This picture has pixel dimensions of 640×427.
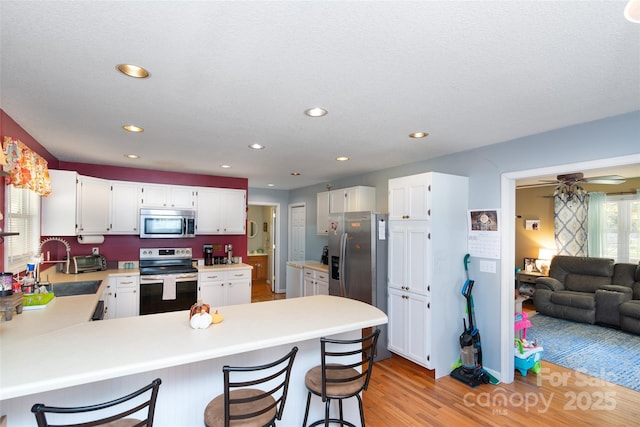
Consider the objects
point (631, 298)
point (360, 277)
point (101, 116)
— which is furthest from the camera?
point (631, 298)

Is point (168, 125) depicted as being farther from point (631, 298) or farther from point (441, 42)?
point (631, 298)

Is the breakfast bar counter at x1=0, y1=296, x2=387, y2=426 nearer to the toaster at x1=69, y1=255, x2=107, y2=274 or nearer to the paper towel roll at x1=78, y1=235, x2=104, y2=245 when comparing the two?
the toaster at x1=69, y1=255, x2=107, y2=274

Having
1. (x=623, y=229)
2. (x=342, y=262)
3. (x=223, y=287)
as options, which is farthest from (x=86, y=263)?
(x=623, y=229)

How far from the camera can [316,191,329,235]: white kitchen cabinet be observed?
5777 millimetres

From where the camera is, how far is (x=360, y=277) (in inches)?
160

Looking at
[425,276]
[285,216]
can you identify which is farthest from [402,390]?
[285,216]

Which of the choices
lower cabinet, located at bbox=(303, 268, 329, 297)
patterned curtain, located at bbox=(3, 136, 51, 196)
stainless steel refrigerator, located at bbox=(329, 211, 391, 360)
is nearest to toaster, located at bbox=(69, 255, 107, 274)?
patterned curtain, located at bbox=(3, 136, 51, 196)

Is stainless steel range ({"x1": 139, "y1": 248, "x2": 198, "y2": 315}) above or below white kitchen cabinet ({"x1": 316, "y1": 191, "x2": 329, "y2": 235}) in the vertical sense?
below

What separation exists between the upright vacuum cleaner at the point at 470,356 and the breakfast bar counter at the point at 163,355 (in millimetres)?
1613

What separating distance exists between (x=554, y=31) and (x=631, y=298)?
556cm

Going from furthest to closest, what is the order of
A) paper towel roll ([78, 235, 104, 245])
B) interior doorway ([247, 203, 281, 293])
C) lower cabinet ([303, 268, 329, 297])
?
1. interior doorway ([247, 203, 281, 293])
2. lower cabinet ([303, 268, 329, 297])
3. paper towel roll ([78, 235, 104, 245])

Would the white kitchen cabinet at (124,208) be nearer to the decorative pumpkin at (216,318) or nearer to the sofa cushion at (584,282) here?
the decorative pumpkin at (216,318)

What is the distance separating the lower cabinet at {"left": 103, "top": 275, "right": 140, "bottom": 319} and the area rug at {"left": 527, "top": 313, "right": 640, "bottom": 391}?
209 inches

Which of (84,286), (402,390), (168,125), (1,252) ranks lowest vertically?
(402,390)
